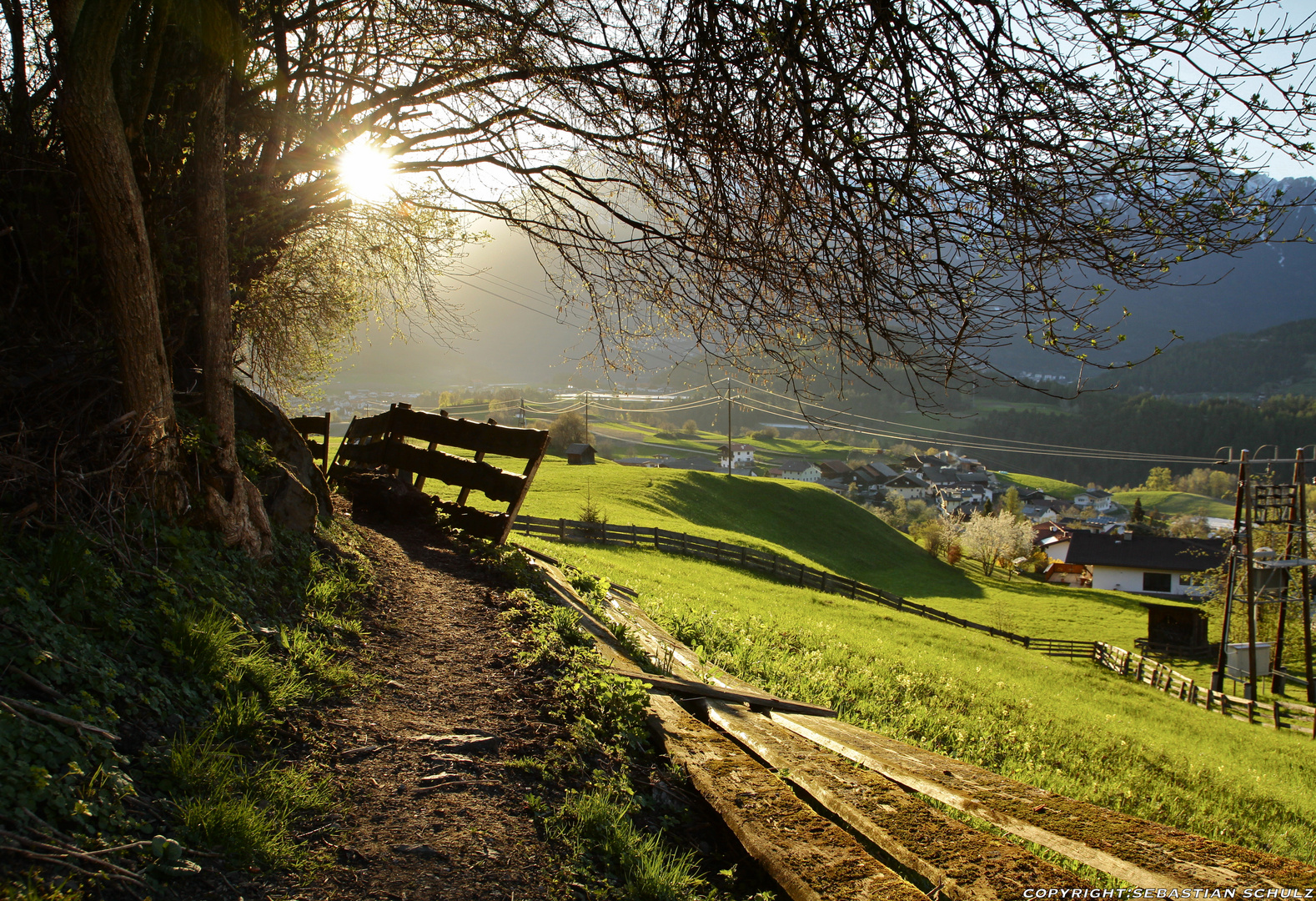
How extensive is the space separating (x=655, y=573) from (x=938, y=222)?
14877mm

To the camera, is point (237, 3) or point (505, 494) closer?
point (237, 3)

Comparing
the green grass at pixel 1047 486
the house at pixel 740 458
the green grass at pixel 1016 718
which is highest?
the green grass at pixel 1016 718

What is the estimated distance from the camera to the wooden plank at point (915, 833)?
2424 millimetres

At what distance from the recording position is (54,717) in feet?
8.32

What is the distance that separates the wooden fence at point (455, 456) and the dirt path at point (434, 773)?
330 centimetres

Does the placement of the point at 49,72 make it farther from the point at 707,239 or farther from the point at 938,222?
the point at 938,222

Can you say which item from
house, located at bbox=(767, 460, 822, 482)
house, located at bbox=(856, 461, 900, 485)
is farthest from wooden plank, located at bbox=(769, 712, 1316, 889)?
house, located at bbox=(856, 461, 900, 485)

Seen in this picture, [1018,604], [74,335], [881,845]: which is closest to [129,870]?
[881,845]

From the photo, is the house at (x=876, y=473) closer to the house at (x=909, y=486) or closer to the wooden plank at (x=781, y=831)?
the house at (x=909, y=486)

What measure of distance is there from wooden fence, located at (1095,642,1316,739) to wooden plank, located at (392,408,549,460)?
23565 millimetres

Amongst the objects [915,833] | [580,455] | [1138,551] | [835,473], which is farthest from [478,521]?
[835,473]

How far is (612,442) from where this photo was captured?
5719 inches

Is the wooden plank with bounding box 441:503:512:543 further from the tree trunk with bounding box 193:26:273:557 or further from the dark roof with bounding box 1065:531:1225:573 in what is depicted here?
the dark roof with bounding box 1065:531:1225:573

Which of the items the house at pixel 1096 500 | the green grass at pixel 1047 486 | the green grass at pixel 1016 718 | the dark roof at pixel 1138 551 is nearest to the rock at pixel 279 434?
the green grass at pixel 1016 718
